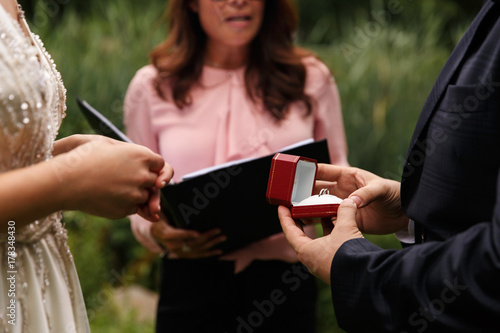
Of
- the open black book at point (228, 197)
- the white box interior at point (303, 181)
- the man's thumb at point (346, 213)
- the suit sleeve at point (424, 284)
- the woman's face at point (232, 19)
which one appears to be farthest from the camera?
the woman's face at point (232, 19)

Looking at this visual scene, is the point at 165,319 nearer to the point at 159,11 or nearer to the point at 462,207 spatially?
the point at 462,207

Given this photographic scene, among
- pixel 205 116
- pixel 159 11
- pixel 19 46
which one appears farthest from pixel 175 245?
pixel 159 11

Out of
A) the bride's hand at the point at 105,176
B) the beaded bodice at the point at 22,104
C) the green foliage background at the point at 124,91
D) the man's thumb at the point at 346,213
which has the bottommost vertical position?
the green foliage background at the point at 124,91

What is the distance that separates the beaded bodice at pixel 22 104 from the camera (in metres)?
1.15

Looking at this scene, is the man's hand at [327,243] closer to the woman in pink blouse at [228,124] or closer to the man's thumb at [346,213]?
the man's thumb at [346,213]

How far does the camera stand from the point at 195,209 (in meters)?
1.92

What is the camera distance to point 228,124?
7.67 feet

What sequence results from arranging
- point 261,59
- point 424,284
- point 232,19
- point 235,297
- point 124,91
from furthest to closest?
point 124,91 < point 261,59 < point 232,19 < point 235,297 < point 424,284

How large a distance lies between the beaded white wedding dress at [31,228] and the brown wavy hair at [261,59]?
1.06 metres

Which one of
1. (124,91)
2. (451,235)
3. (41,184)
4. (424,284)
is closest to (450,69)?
(451,235)

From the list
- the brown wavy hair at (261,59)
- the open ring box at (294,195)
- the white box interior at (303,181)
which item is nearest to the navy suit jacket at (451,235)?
the open ring box at (294,195)

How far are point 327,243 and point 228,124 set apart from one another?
1160mm

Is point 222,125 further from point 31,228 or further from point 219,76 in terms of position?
point 31,228

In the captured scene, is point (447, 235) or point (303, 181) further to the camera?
point (303, 181)
